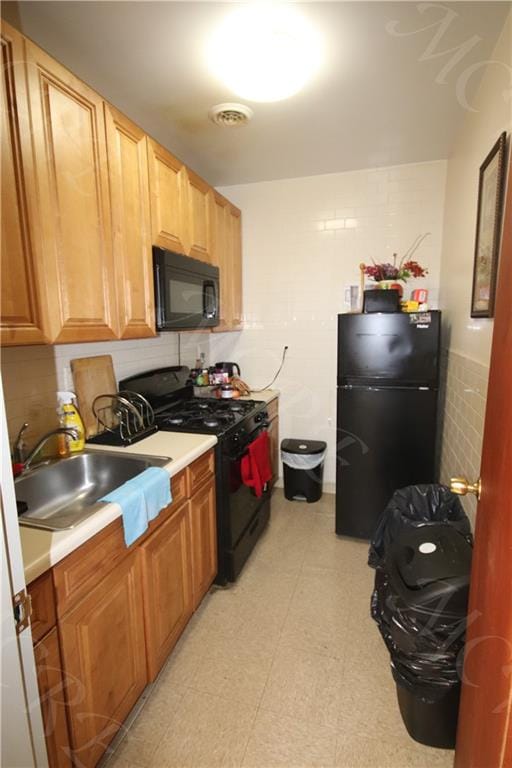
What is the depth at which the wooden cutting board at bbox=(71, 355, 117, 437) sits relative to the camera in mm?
1874

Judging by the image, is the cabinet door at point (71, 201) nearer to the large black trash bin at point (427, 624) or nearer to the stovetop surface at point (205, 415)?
the stovetop surface at point (205, 415)

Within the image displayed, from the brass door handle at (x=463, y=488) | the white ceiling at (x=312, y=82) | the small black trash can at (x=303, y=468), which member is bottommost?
the small black trash can at (x=303, y=468)

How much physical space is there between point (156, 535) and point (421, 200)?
2.81 m

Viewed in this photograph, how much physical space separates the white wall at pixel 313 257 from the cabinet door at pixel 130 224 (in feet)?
4.84

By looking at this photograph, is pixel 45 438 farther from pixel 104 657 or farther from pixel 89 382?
pixel 104 657

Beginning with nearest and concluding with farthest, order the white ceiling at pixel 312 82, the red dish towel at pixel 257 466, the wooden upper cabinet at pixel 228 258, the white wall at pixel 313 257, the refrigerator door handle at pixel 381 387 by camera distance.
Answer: the white ceiling at pixel 312 82 < the red dish towel at pixel 257 466 < the refrigerator door handle at pixel 381 387 < the wooden upper cabinet at pixel 228 258 < the white wall at pixel 313 257

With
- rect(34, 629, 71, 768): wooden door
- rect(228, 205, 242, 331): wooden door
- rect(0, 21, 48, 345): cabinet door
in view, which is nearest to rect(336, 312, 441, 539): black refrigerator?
rect(228, 205, 242, 331): wooden door

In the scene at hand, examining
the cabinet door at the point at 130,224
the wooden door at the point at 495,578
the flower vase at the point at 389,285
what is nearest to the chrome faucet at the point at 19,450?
the cabinet door at the point at 130,224

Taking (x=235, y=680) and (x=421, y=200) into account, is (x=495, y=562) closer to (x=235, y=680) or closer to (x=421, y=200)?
(x=235, y=680)

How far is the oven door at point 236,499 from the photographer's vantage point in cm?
202

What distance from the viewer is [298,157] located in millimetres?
2578

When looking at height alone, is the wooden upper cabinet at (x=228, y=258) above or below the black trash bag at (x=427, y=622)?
above

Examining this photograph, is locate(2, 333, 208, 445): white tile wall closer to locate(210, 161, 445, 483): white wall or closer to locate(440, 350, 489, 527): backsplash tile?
locate(210, 161, 445, 483): white wall

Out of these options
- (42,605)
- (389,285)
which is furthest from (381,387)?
(42,605)
